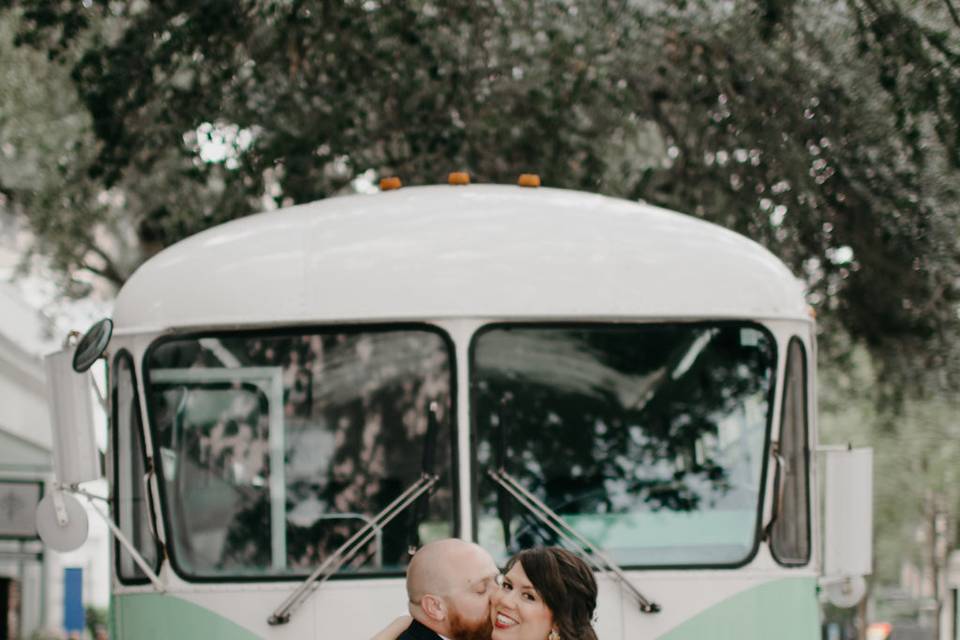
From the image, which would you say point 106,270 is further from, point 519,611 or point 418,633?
point 519,611

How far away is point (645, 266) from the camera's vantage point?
6.75 m

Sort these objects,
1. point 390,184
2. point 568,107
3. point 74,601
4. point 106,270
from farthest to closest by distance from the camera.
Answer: point 106,270
point 74,601
point 568,107
point 390,184

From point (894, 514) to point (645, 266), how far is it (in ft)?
95.3

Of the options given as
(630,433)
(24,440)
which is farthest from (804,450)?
(24,440)

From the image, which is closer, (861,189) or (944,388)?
(861,189)

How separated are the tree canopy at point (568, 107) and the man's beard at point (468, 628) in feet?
24.0

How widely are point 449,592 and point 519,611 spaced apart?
31cm

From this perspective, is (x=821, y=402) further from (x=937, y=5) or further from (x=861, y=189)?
(x=937, y=5)

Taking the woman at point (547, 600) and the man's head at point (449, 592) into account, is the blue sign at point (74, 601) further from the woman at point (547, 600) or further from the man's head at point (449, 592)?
the woman at point (547, 600)

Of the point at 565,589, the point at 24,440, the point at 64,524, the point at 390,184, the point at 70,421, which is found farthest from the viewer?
the point at 24,440

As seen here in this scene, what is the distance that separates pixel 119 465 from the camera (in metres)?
6.74

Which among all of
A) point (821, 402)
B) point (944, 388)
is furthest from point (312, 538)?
point (821, 402)

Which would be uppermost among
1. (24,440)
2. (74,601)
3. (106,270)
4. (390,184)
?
(106,270)

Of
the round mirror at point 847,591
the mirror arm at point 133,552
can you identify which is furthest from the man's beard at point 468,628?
the round mirror at point 847,591
